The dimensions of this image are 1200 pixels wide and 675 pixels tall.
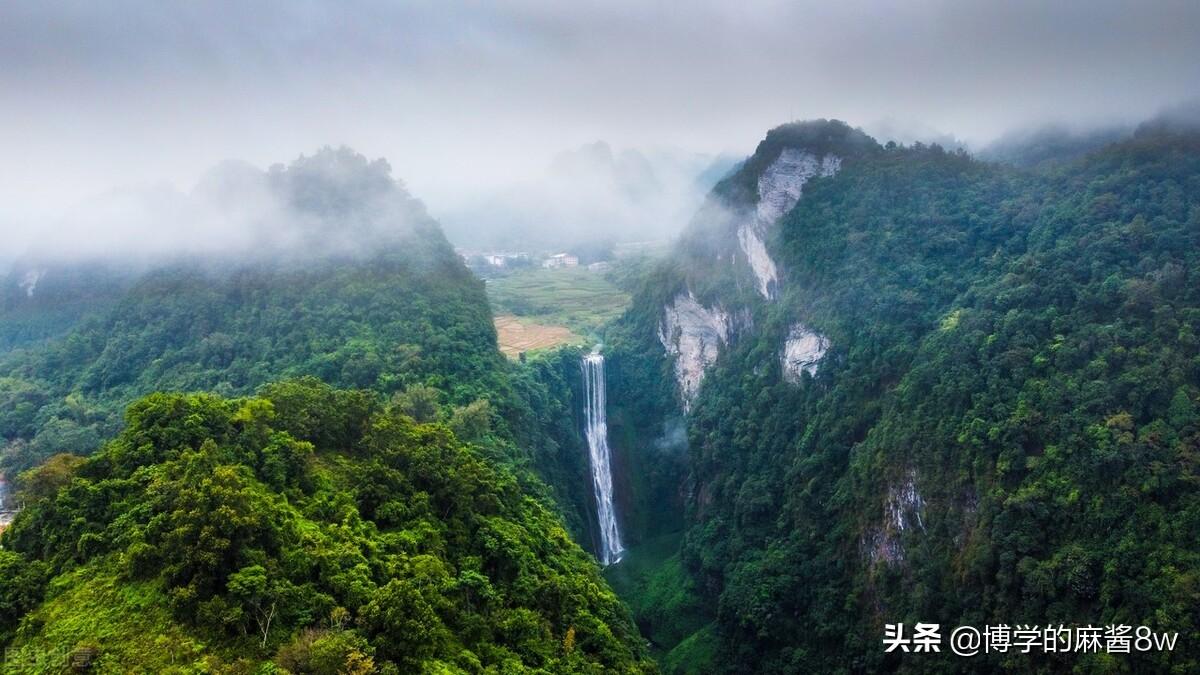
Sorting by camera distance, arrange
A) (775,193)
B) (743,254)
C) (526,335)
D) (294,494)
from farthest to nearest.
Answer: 1. (526,335)
2. (743,254)
3. (775,193)
4. (294,494)

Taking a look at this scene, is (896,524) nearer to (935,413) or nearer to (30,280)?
(935,413)

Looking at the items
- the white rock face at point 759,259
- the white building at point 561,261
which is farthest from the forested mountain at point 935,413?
the white building at point 561,261

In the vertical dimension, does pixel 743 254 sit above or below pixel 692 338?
above

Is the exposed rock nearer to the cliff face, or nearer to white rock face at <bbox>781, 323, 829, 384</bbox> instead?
white rock face at <bbox>781, 323, 829, 384</bbox>

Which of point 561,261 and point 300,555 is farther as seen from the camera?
point 561,261

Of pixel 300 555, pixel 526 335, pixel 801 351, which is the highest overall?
pixel 300 555

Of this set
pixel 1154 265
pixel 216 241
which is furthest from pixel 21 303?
pixel 1154 265

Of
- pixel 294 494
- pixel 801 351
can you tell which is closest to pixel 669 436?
pixel 801 351
